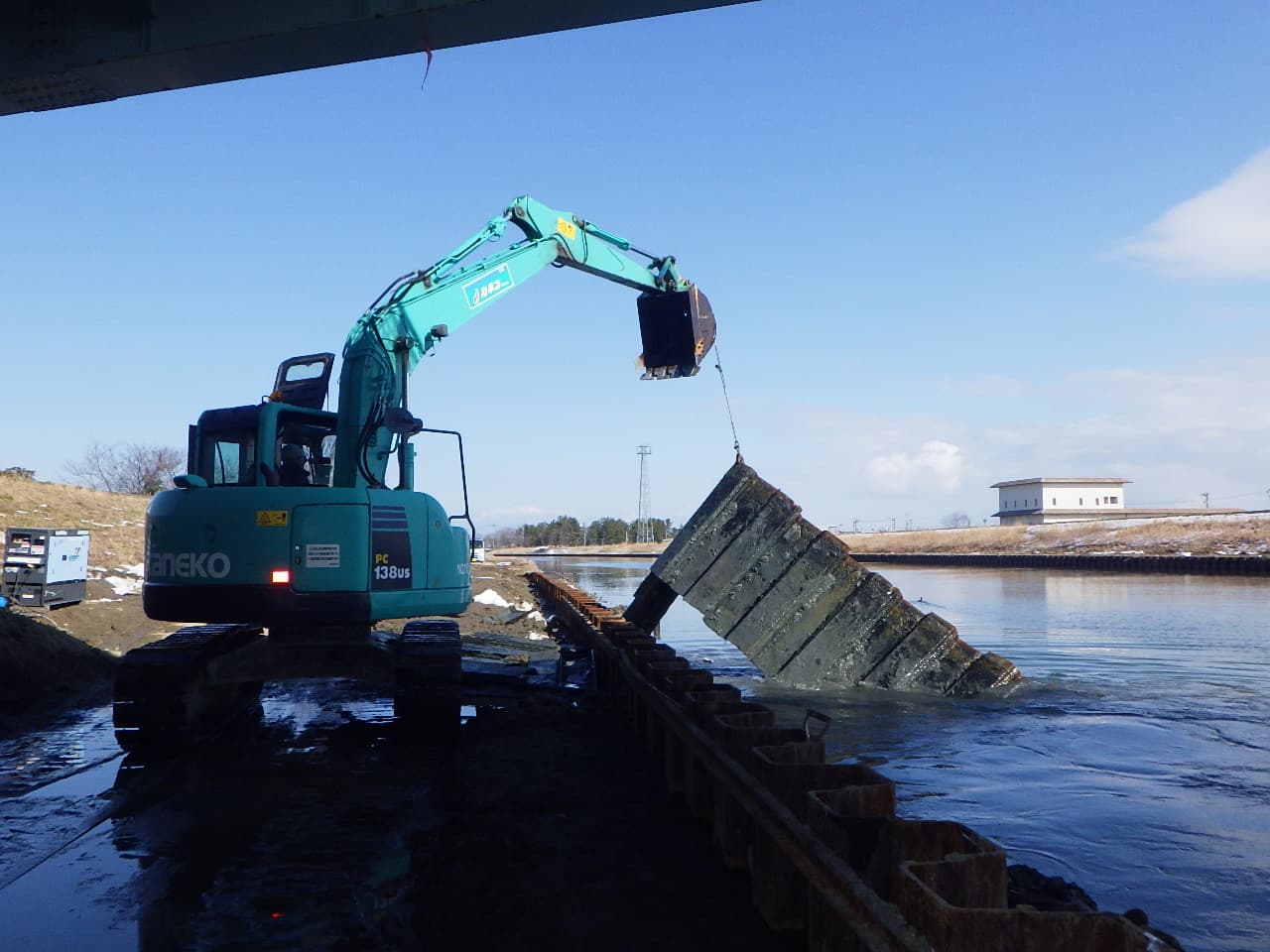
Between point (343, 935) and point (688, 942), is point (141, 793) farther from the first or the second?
point (688, 942)

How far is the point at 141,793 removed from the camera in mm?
7207

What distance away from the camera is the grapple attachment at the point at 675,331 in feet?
45.0

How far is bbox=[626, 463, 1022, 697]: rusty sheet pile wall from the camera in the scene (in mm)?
12461

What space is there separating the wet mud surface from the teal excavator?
23.9 inches

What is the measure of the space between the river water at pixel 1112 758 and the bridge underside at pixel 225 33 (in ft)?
18.6

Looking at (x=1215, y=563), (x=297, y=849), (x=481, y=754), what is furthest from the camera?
(x=1215, y=563)

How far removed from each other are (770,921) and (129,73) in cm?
660

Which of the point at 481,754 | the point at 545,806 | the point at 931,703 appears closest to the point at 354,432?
the point at 481,754

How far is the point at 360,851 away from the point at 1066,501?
94705mm

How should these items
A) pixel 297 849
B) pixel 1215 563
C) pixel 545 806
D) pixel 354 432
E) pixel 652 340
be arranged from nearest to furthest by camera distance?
pixel 297 849
pixel 545 806
pixel 354 432
pixel 652 340
pixel 1215 563

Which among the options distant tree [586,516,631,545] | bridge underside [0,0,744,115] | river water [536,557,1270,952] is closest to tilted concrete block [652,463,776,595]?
river water [536,557,1270,952]

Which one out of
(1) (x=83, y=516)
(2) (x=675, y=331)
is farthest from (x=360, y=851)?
(1) (x=83, y=516)

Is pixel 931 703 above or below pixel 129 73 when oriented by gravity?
below

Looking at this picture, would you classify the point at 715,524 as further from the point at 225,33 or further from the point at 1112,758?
the point at 225,33
